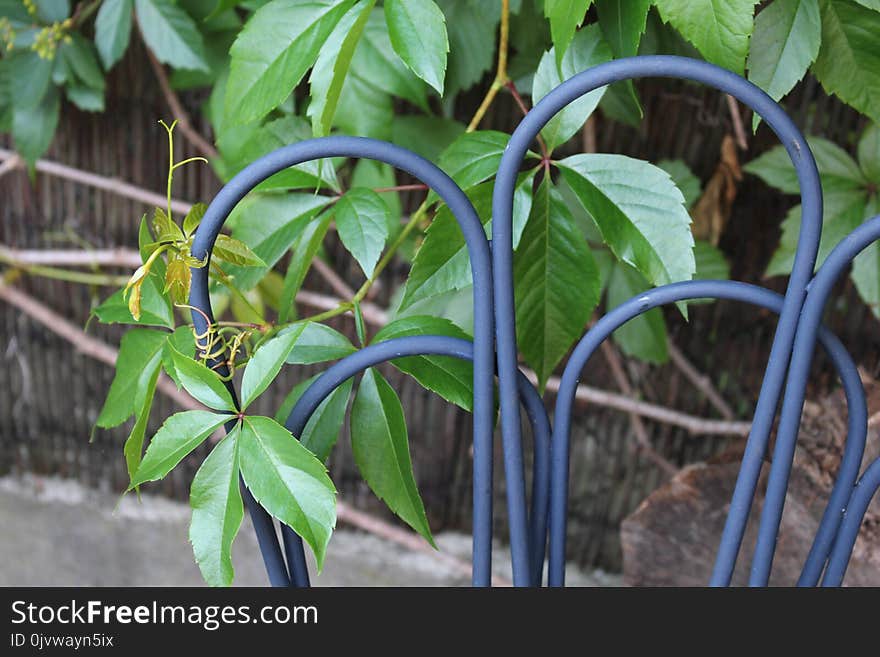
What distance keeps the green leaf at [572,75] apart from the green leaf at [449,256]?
36mm

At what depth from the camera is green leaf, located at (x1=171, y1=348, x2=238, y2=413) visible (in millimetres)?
437

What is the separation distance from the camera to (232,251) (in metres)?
0.47

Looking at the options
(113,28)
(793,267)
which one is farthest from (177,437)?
(113,28)

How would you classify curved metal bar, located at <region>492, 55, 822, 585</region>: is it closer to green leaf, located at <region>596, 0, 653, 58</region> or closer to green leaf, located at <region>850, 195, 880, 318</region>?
green leaf, located at <region>596, 0, 653, 58</region>

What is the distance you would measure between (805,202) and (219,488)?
0.35 metres

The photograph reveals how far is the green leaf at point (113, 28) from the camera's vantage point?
107cm

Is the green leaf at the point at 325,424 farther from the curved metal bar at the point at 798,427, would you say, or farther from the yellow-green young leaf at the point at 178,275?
the curved metal bar at the point at 798,427

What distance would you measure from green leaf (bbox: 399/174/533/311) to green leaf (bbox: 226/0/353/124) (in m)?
0.15

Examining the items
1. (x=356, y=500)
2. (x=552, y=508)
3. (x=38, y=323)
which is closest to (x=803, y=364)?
(x=552, y=508)

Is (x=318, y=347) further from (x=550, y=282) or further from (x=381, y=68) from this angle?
(x=381, y=68)

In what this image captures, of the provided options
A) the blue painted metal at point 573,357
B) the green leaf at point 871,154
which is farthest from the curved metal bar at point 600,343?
the green leaf at point 871,154

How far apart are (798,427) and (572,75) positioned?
270 mm

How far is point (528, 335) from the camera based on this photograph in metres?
0.60
